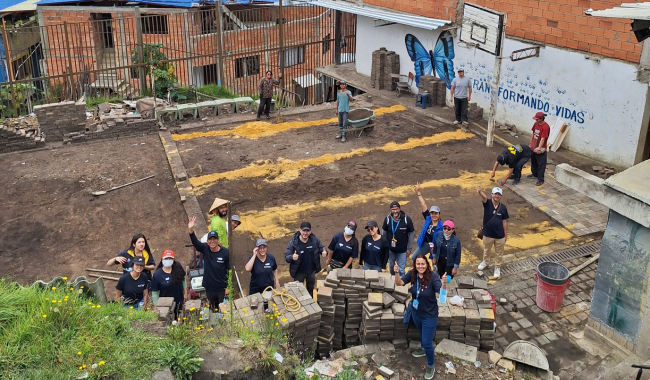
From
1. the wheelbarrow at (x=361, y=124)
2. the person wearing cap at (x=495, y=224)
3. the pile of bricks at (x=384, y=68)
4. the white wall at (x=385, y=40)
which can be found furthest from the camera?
the pile of bricks at (x=384, y=68)

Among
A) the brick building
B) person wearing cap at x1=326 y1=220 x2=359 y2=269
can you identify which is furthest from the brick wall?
person wearing cap at x1=326 y1=220 x2=359 y2=269

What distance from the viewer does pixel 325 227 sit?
11781 mm

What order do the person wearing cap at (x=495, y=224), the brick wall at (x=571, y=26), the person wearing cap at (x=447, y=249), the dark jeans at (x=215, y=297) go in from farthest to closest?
the brick wall at (x=571, y=26) < the person wearing cap at (x=495, y=224) < the person wearing cap at (x=447, y=249) < the dark jeans at (x=215, y=297)

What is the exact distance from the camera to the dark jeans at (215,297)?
28.1 ft

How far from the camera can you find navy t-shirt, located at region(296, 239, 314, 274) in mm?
8648

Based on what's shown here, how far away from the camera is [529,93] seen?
16.0 m

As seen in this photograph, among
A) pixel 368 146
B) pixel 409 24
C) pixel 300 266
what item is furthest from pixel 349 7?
pixel 300 266

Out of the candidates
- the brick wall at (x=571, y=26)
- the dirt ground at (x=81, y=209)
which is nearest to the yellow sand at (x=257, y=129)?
the dirt ground at (x=81, y=209)

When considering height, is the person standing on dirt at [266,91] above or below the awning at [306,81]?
above

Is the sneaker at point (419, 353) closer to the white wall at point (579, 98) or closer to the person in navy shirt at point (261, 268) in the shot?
the person in navy shirt at point (261, 268)

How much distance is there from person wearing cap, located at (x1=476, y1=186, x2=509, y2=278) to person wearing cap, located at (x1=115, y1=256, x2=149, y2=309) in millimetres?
5258

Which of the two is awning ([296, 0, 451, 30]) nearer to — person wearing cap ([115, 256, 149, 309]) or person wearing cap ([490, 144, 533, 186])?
person wearing cap ([490, 144, 533, 186])

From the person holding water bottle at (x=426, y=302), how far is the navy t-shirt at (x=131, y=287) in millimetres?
3682

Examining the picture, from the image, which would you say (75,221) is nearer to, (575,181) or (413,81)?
(575,181)
